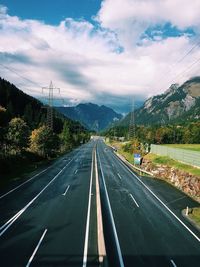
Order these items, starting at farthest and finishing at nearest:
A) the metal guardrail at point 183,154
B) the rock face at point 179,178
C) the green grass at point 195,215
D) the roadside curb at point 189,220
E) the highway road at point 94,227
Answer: the metal guardrail at point 183,154 < the rock face at point 179,178 < the green grass at point 195,215 < the roadside curb at point 189,220 < the highway road at point 94,227

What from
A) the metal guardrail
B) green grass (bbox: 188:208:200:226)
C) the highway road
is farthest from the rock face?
green grass (bbox: 188:208:200:226)

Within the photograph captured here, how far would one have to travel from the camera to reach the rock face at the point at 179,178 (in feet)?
145

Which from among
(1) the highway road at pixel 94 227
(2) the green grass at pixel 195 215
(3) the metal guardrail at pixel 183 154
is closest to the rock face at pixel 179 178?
(1) the highway road at pixel 94 227

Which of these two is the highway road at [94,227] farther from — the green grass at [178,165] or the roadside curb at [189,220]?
the green grass at [178,165]

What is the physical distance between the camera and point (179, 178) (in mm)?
51656

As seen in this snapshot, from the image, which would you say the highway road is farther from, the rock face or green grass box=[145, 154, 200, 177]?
green grass box=[145, 154, 200, 177]

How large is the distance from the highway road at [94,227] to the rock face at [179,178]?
1.46 metres

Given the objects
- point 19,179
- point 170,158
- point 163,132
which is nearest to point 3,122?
point 19,179

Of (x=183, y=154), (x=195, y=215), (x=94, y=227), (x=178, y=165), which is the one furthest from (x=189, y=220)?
(x=183, y=154)

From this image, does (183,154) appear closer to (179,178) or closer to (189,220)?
(179,178)

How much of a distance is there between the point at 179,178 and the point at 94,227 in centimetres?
2788

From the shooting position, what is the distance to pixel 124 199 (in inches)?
1582

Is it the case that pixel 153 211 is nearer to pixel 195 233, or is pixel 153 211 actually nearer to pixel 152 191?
pixel 195 233

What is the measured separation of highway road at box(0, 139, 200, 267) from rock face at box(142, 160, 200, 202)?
1.46m
